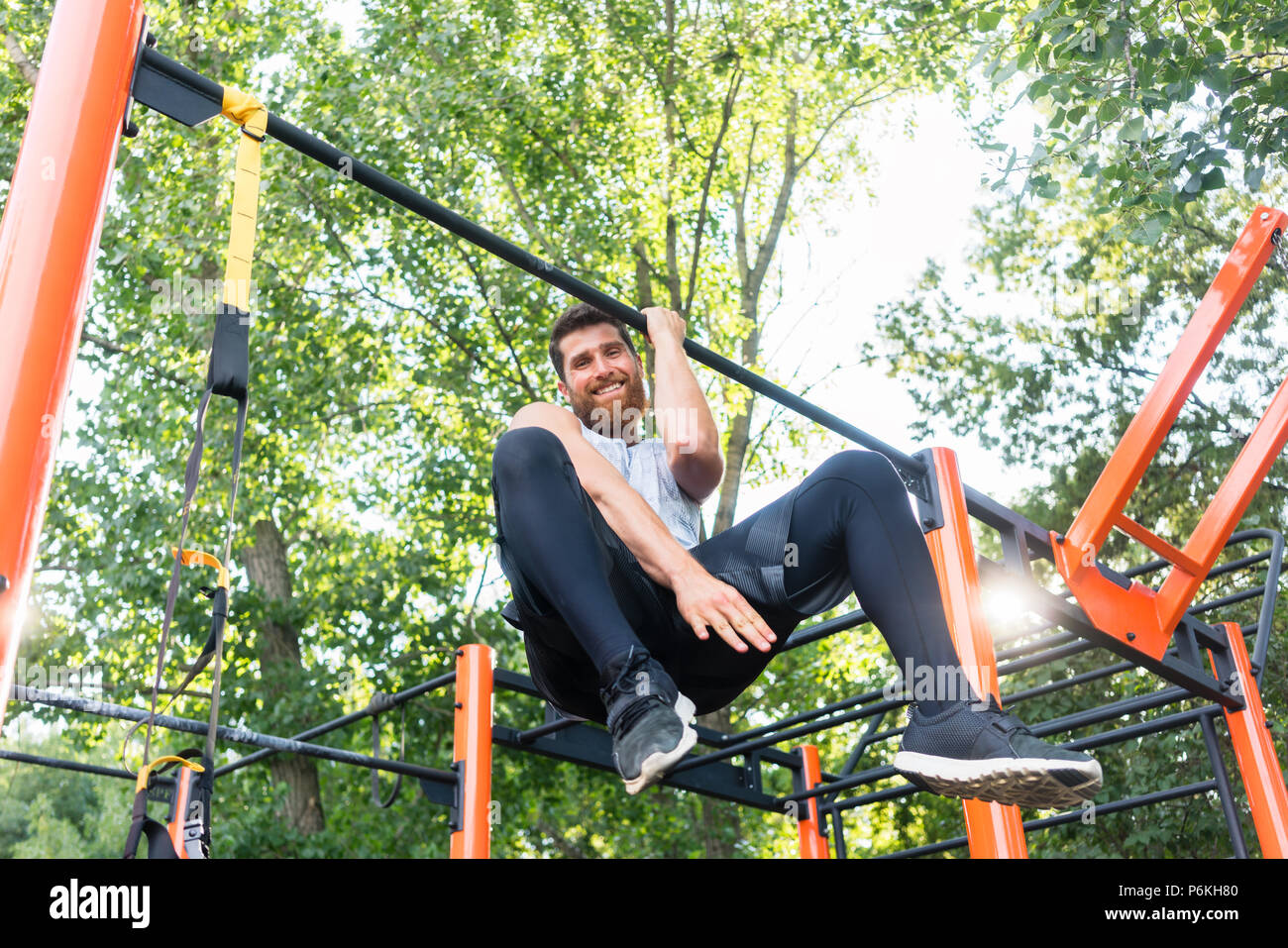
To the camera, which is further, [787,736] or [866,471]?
[787,736]

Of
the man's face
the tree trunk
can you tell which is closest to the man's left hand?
the man's face

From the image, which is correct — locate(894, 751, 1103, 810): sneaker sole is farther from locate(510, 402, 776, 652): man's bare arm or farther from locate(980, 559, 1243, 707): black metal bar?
locate(980, 559, 1243, 707): black metal bar

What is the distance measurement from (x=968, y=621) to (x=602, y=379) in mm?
975

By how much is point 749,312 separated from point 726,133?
1.80 meters

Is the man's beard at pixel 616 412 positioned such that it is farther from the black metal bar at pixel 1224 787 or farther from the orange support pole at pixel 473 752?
the black metal bar at pixel 1224 787

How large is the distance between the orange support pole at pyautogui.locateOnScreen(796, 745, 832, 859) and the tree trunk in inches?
165

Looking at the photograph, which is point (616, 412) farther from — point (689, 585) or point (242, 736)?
point (242, 736)

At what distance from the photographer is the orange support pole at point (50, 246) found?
138cm

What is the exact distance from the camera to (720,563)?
7.11ft

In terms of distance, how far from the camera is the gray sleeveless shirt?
2.35 metres

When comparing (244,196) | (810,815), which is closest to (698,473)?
(244,196)

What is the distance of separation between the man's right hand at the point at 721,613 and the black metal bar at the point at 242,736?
1867 mm

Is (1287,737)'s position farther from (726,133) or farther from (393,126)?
(393,126)
